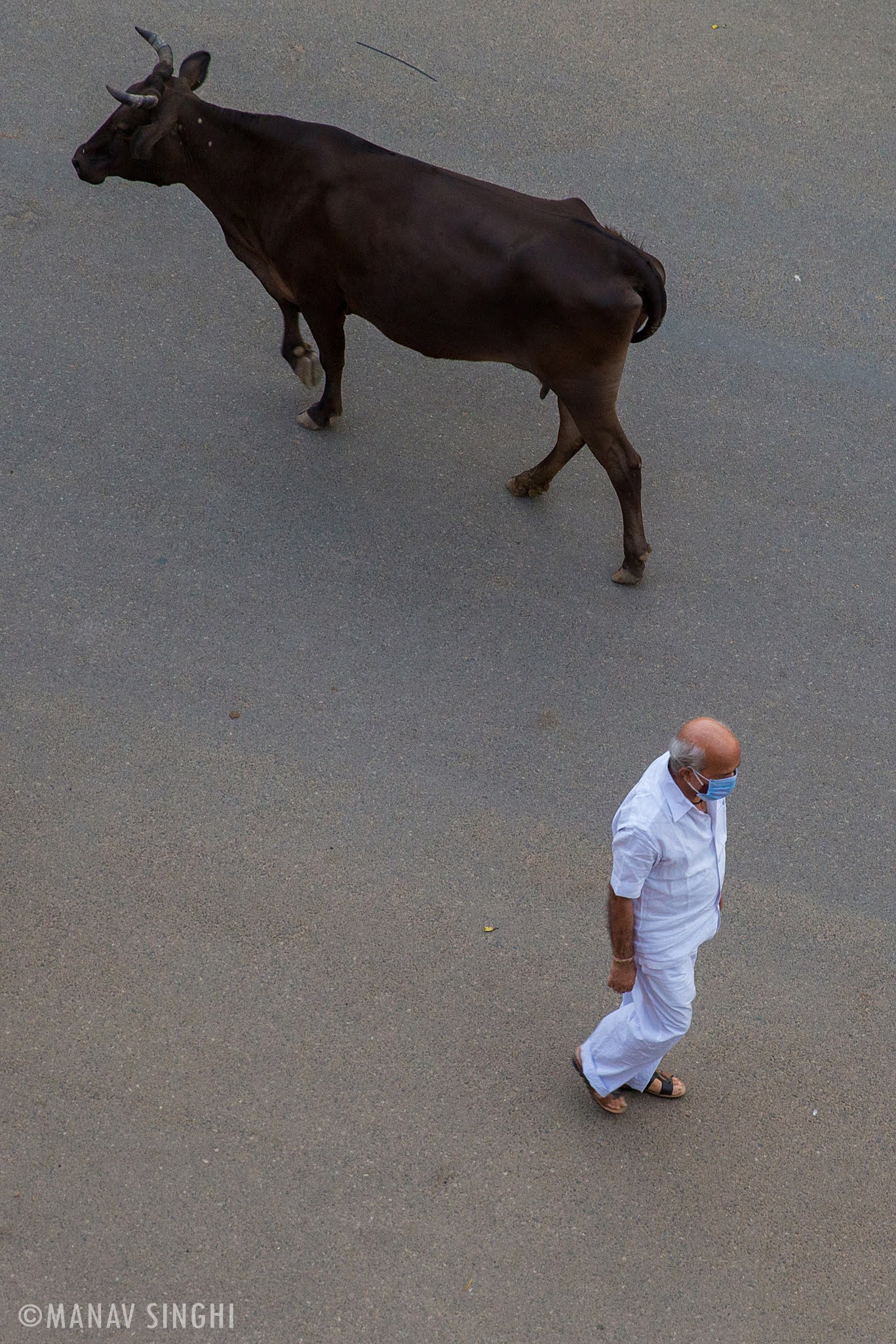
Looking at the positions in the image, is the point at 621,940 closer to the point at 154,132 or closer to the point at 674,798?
the point at 674,798

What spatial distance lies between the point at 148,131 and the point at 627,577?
3.12 metres

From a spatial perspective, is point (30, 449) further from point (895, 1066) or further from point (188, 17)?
point (895, 1066)

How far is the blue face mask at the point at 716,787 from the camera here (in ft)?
10.9

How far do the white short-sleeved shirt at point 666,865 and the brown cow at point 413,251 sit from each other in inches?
90.3

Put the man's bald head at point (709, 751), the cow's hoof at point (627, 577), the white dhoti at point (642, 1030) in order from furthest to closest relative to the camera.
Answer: the cow's hoof at point (627, 577) < the white dhoti at point (642, 1030) < the man's bald head at point (709, 751)

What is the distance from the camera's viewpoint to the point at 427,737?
196 inches

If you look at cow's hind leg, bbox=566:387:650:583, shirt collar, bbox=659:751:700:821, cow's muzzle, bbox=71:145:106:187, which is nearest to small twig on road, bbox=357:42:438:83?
cow's muzzle, bbox=71:145:106:187

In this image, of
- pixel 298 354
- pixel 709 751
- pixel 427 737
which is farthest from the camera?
pixel 298 354

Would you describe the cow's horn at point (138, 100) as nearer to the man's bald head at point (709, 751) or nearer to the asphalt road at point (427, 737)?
the asphalt road at point (427, 737)

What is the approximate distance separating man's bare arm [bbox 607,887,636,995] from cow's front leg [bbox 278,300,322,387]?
11.5ft

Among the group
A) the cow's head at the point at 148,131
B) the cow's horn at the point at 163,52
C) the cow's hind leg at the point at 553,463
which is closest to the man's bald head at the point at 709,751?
the cow's hind leg at the point at 553,463

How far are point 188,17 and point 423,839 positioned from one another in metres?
6.26

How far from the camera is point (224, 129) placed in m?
5.45

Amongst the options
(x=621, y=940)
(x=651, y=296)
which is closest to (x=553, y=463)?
(x=651, y=296)
